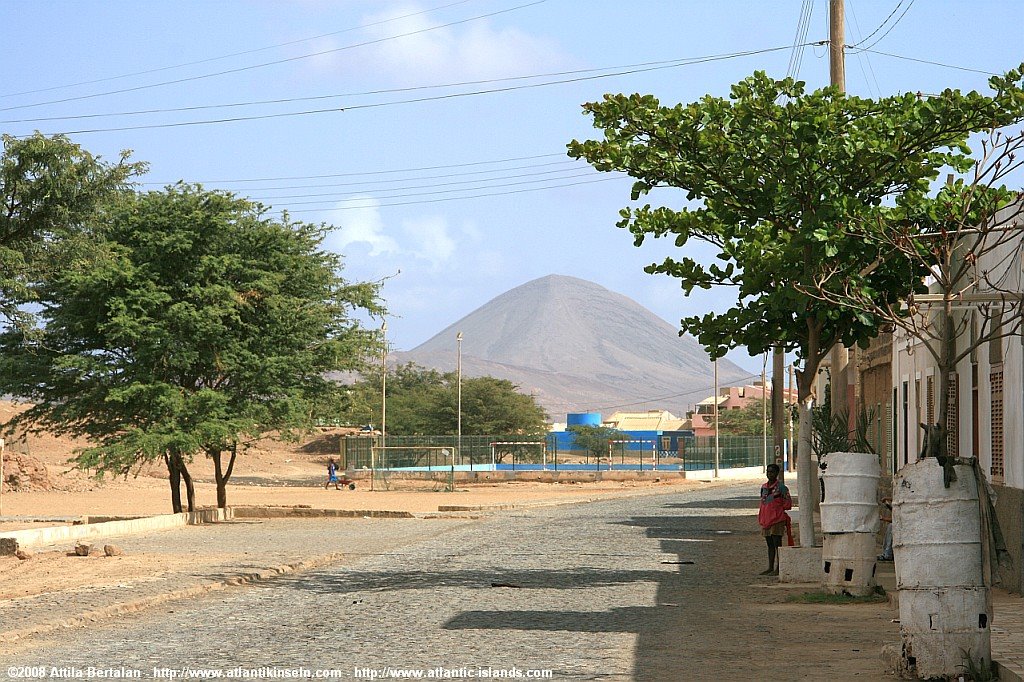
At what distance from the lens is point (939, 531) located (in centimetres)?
1007

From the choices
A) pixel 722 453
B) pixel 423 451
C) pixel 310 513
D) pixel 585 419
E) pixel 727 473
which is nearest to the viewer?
pixel 310 513

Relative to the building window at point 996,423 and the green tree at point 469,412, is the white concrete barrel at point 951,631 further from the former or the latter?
the green tree at point 469,412

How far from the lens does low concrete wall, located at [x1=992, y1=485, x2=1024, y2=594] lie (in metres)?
15.1

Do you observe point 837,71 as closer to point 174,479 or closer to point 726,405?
point 174,479

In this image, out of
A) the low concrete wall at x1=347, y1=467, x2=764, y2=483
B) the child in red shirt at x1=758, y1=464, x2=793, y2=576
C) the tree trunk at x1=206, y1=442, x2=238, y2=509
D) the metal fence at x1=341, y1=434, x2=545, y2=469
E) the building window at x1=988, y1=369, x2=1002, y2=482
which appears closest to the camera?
the building window at x1=988, y1=369, x2=1002, y2=482

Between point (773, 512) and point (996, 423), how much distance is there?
3659 mm

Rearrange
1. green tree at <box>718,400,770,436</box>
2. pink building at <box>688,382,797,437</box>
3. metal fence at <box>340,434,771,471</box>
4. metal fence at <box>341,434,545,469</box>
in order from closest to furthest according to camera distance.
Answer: metal fence at <box>341,434,545,469</box>
metal fence at <box>340,434,771,471</box>
green tree at <box>718,400,770,436</box>
pink building at <box>688,382,797,437</box>

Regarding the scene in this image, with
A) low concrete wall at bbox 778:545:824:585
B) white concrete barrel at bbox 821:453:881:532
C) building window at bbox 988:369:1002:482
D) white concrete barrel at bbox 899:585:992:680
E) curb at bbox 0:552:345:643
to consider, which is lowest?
curb at bbox 0:552:345:643

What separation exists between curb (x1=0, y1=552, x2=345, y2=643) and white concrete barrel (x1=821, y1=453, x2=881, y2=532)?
8419mm

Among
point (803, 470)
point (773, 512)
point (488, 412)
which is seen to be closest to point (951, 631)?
point (803, 470)

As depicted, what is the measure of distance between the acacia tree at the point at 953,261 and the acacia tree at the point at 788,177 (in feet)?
1.34

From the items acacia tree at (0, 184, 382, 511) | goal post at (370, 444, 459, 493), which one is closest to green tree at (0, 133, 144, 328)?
acacia tree at (0, 184, 382, 511)

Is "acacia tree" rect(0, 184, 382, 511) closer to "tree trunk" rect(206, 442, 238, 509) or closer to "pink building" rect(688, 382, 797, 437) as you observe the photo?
"tree trunk" rect(206, 442, 238, 509)

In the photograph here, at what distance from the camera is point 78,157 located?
2648 centimetres
